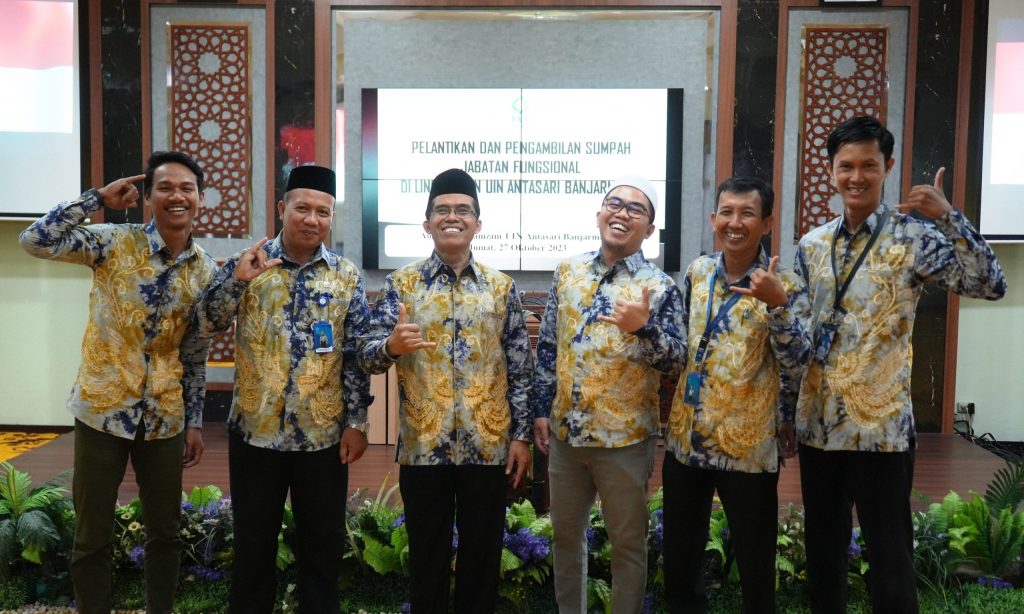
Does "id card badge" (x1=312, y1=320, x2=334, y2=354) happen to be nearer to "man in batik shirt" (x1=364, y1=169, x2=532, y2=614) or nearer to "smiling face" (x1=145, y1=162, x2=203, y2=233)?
"man in batik shirt" (x1=364, y1=169, x2=532, y2=614)

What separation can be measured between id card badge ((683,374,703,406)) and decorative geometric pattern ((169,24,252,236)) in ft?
14.1

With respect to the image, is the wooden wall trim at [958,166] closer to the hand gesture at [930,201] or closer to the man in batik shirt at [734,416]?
the hand gesture at [930,201]

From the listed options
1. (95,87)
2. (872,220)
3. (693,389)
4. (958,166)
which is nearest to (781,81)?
(958,166)

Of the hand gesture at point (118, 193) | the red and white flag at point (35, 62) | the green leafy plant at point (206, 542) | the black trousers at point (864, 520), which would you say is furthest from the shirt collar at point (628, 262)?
the red and white flag at point (35, 62)

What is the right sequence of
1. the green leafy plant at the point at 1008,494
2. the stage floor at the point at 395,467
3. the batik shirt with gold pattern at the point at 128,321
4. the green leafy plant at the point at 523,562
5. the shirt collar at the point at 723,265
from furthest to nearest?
the stage floor at the point at 395,467, the green leafy plant at the point at 1008,494, the green leafy plant at the point at 523,562, the batik shirt with gold pattern at the point at 128,321, the shirt collar at the point at 723,265

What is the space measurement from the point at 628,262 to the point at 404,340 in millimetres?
735

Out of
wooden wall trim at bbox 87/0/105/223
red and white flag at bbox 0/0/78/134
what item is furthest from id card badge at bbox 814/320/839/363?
red and white flag at bbox 0/0/78/134

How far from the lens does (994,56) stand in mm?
5227

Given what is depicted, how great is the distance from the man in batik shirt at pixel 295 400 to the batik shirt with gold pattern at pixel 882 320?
1360 millimetres

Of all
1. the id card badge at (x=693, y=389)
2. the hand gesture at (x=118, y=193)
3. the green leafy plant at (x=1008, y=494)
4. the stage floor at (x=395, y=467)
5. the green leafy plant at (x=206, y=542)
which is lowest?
the stage floor at (x=395, y=467)

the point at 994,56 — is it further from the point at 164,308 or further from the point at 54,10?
the point at 54,10

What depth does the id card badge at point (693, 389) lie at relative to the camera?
211cm

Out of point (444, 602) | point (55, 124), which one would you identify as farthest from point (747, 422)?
point (55, 124)

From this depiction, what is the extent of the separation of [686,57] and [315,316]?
4.14 m
